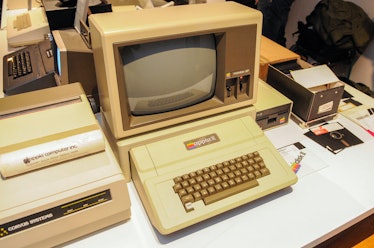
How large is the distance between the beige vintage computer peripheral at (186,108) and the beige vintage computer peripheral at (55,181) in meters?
A: 0.10

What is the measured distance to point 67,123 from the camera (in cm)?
81

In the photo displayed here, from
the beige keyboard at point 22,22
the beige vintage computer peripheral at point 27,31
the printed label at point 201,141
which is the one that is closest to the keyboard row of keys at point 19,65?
the beige vintage computer peripheral at point 27,31

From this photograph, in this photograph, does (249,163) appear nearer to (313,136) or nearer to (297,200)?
(297,200)

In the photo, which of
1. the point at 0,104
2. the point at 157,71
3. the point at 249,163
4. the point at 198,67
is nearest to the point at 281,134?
the point at 249,163

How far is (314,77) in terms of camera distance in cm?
121

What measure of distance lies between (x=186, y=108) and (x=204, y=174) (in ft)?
0.72

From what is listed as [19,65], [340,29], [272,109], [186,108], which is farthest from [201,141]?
[340,29]

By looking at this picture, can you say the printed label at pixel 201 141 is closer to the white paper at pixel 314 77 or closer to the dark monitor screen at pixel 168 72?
the dark monitor screen at pixel 168 72

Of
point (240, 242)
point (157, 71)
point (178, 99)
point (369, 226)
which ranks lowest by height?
point (369, 226)

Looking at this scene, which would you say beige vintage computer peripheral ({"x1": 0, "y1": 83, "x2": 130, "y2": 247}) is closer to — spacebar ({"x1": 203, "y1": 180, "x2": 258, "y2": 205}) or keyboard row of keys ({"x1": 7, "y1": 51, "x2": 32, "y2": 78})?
spacebar ({"x1": 203, "y1": 180, "x2": 258, "y2": 205})

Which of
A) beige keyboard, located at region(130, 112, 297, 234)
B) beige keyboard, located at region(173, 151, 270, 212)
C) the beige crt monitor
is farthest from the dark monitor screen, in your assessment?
beige keyboard, located at region(173, 151, 270, 212)

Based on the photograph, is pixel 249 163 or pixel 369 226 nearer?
pixel 249 163

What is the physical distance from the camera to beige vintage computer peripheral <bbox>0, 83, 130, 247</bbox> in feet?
2.23

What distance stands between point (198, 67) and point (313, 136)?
52cm
